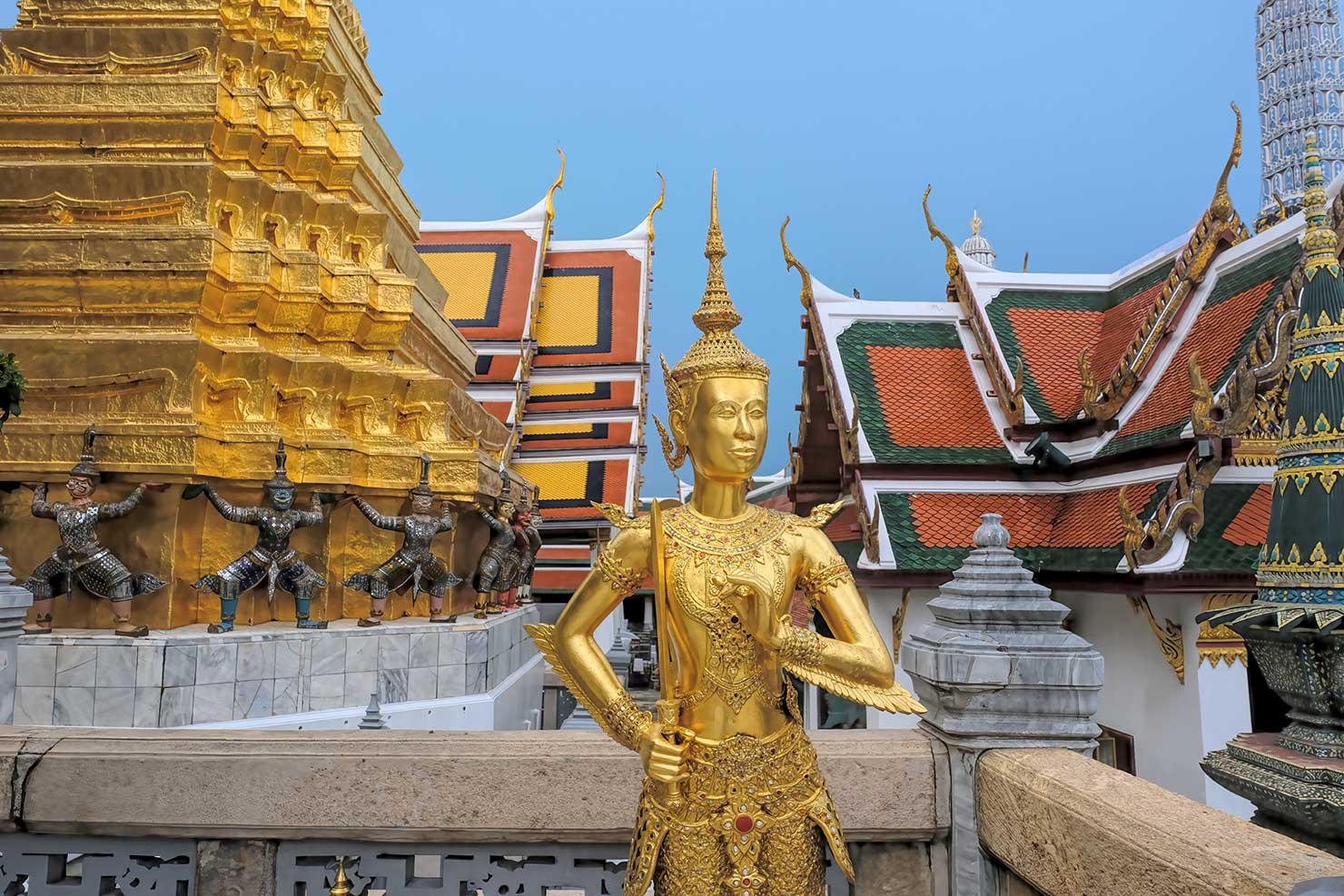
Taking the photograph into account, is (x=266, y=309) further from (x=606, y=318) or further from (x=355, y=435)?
(x=606, y=318)

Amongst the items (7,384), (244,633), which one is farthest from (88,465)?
(7,384)

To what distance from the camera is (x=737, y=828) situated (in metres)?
2.18

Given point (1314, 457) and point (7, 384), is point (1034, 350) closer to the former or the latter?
point (1314, 457)

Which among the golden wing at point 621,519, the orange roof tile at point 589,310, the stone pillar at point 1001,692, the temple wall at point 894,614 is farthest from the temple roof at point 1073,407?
the orange roof tile at point 589,310

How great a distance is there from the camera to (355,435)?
28.7 feet

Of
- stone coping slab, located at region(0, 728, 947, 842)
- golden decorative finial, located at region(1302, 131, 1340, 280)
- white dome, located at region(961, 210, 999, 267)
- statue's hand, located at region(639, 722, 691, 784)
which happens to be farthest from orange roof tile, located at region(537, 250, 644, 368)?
statue's hand, located at region(639, 722, 691, 784)

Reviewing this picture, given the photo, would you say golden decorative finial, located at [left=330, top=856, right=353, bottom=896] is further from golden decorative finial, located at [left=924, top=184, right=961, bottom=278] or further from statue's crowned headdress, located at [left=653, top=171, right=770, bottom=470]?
golden decorative finial, located at [left=924, top=184, right=961, bottom=278]

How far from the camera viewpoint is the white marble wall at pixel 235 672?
6.32 meters

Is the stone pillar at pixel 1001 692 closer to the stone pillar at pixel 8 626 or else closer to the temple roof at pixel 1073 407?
the temple roof at pixel 1073 407

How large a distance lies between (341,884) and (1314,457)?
322 centimetres

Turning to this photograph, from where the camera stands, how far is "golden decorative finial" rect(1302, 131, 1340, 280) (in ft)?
7.56

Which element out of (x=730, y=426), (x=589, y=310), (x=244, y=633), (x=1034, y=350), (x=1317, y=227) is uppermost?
(x=589, y=310)

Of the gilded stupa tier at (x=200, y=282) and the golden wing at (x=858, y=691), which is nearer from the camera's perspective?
the golden wing at (x=858, y=691)

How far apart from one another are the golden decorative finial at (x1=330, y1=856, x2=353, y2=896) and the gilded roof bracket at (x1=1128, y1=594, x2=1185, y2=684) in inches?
230
